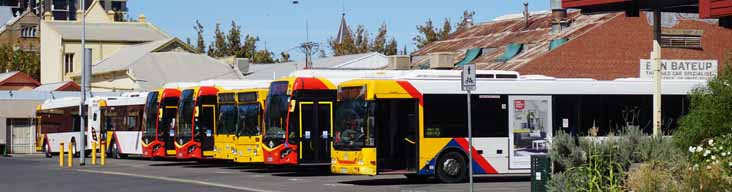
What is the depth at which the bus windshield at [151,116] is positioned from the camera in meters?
45.6

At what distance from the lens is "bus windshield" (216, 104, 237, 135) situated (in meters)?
37.4

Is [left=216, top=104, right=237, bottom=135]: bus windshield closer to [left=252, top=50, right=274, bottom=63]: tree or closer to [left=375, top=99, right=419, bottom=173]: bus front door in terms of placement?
[left=375, top=99, right=419, bottom=173]: bus front door

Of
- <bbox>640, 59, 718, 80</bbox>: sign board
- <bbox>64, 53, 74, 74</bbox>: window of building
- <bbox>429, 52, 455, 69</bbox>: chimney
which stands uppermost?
<bbox>64, 53, 74, 74</bbox>: window of building

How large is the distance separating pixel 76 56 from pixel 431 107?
234 ft

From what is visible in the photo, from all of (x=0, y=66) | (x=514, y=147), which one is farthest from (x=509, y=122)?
(x=0, y=66)

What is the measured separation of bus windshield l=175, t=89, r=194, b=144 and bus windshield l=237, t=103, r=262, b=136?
211 inches

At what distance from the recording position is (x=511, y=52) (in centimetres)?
5219

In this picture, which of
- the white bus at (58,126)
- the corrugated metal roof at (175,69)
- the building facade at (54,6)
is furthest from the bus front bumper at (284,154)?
the building facade at (54,6)

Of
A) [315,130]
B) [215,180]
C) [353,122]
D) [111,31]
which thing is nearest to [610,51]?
[315,130]

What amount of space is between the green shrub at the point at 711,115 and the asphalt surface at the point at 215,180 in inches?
196

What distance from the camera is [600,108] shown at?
31.1 metres

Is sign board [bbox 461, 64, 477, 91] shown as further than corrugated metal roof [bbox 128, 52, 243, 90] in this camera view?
No

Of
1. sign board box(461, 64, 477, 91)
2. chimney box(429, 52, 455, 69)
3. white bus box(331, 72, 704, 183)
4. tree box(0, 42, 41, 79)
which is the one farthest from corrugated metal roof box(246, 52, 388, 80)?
tree box(0, 42, 41, 79)

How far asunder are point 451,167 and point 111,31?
240 feet
